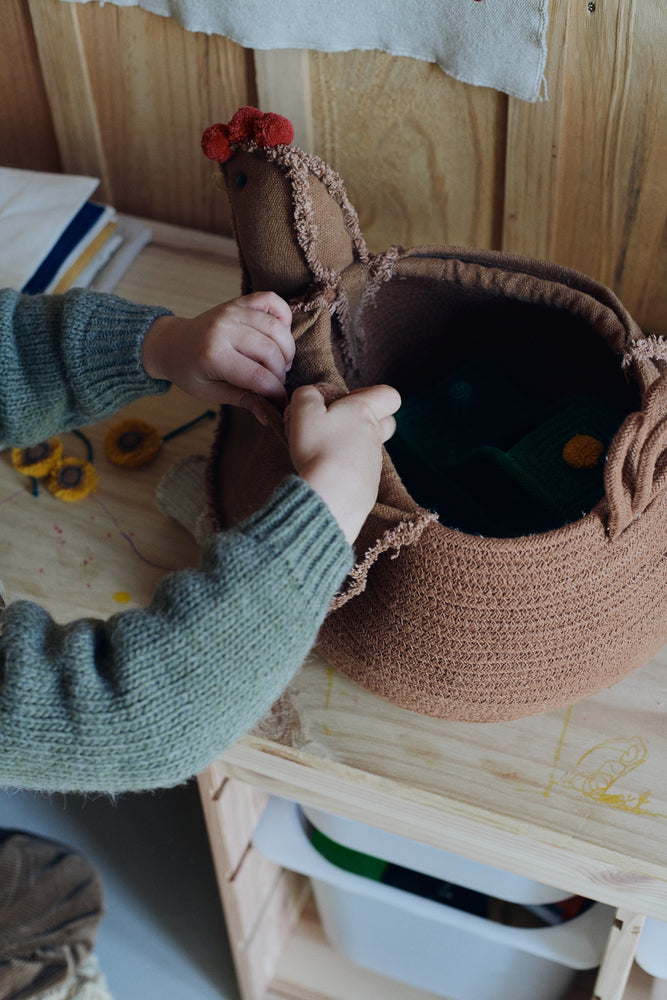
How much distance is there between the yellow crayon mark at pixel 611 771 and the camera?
0.60m

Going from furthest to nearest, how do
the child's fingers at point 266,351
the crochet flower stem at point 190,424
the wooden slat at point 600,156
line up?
1. the crochet flower stem at point 190,424
2. the wooden slat at point 600,156
3. the child's fingers at point 266,351

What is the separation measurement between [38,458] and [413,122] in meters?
0.45

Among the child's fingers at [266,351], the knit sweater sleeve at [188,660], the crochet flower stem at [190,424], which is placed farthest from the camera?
the crochet flower stem at [190,424]

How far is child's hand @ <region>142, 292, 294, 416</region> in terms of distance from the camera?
1.97 ft

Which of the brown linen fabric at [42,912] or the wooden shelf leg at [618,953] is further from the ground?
the wooden shelf leg at [618,953]

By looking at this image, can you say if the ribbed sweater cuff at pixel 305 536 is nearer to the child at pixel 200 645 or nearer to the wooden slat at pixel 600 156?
the child at pixel 200 645

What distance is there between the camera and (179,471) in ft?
2.49

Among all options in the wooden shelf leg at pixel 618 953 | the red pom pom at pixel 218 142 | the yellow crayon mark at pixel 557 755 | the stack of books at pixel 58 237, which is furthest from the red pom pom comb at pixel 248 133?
the wooden shelf leg at pixel 618 953

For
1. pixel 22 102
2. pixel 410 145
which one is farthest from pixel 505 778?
pixel 22 102

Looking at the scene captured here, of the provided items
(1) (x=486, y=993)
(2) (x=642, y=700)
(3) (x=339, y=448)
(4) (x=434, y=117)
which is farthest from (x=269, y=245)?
(1) (x=486, y=993)

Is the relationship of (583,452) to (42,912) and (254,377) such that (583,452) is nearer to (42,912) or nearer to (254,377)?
(254,377)

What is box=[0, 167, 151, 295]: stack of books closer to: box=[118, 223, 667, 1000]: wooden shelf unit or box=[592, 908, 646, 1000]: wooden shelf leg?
box=[118, 223, 667, 1000]: wooden shelf unit

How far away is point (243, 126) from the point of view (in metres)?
0.63

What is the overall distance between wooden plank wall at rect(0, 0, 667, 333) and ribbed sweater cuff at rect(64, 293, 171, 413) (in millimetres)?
319
